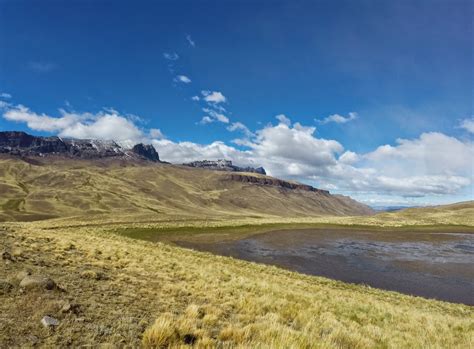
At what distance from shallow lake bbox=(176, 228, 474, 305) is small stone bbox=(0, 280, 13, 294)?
25696mm

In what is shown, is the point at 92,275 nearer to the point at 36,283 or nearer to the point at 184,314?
the point at 36,283

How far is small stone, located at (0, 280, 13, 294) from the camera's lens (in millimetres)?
9578

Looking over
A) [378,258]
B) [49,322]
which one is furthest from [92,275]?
[378,258]

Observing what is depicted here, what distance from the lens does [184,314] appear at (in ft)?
33.3

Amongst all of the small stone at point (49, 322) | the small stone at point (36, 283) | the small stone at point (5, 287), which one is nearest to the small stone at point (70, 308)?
the small stone at point (49, 322)

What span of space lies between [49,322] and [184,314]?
150 inches

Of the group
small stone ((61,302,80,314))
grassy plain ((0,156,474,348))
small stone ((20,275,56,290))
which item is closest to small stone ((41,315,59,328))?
grassy plain ((0,156,474,348))

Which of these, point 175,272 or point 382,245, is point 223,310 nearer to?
point 175,272

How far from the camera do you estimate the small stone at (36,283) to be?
1009 centimetres

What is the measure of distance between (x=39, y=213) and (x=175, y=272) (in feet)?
512

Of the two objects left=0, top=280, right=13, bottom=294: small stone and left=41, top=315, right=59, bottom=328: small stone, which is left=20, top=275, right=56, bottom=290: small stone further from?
left=41, top=315, right=59, bottom=328: small stone

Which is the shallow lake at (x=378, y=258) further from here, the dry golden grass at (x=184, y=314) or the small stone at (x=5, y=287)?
the small stone at (x=5, y=287)

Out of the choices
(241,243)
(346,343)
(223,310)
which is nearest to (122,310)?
(223,310)

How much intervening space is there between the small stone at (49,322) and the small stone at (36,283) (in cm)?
270
